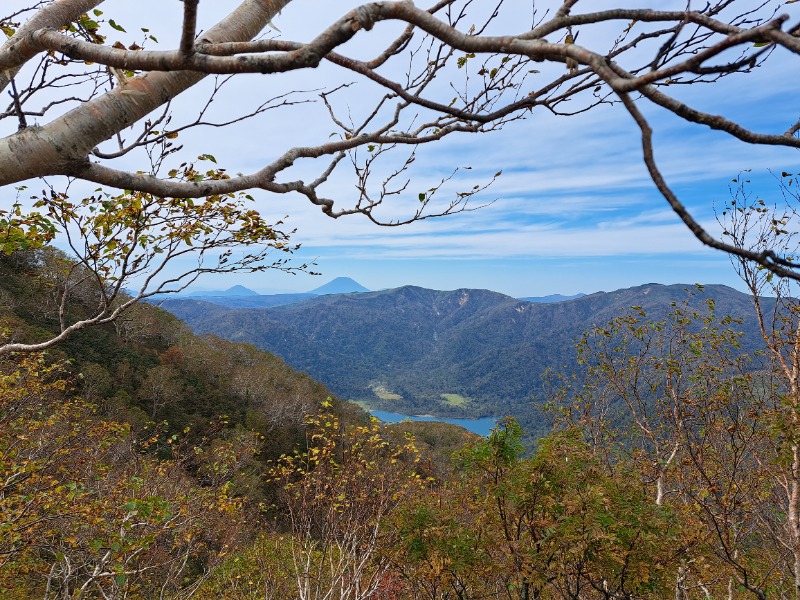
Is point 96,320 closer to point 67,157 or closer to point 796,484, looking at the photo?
point 67,157

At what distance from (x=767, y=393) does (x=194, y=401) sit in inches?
1402

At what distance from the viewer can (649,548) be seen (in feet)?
19.2

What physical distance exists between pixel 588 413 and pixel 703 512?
413cm

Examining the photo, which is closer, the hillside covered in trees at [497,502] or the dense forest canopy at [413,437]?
the dense forest canopy at [413,437]

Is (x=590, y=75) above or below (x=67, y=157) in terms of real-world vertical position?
A: above

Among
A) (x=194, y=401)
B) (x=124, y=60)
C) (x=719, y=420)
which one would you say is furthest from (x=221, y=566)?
(x=194, y=401)

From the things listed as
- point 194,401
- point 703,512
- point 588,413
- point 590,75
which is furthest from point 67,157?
point 194,401

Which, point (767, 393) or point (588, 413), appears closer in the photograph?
point (767, 393)

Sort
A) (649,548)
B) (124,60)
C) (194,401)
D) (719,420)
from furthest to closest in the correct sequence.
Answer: (194,401) → (719,420) → (649,548) → (124,60)

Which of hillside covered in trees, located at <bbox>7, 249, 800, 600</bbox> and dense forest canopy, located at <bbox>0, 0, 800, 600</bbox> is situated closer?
dense forest canopy, located at <bbox>0, 0, 800, 600</bbox>

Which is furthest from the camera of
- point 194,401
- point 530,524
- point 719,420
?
point 194,401

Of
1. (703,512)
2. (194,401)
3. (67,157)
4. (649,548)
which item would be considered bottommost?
(194,401)

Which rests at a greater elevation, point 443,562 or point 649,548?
point 649,548

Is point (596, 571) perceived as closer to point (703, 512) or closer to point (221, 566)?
point (703, 512)
